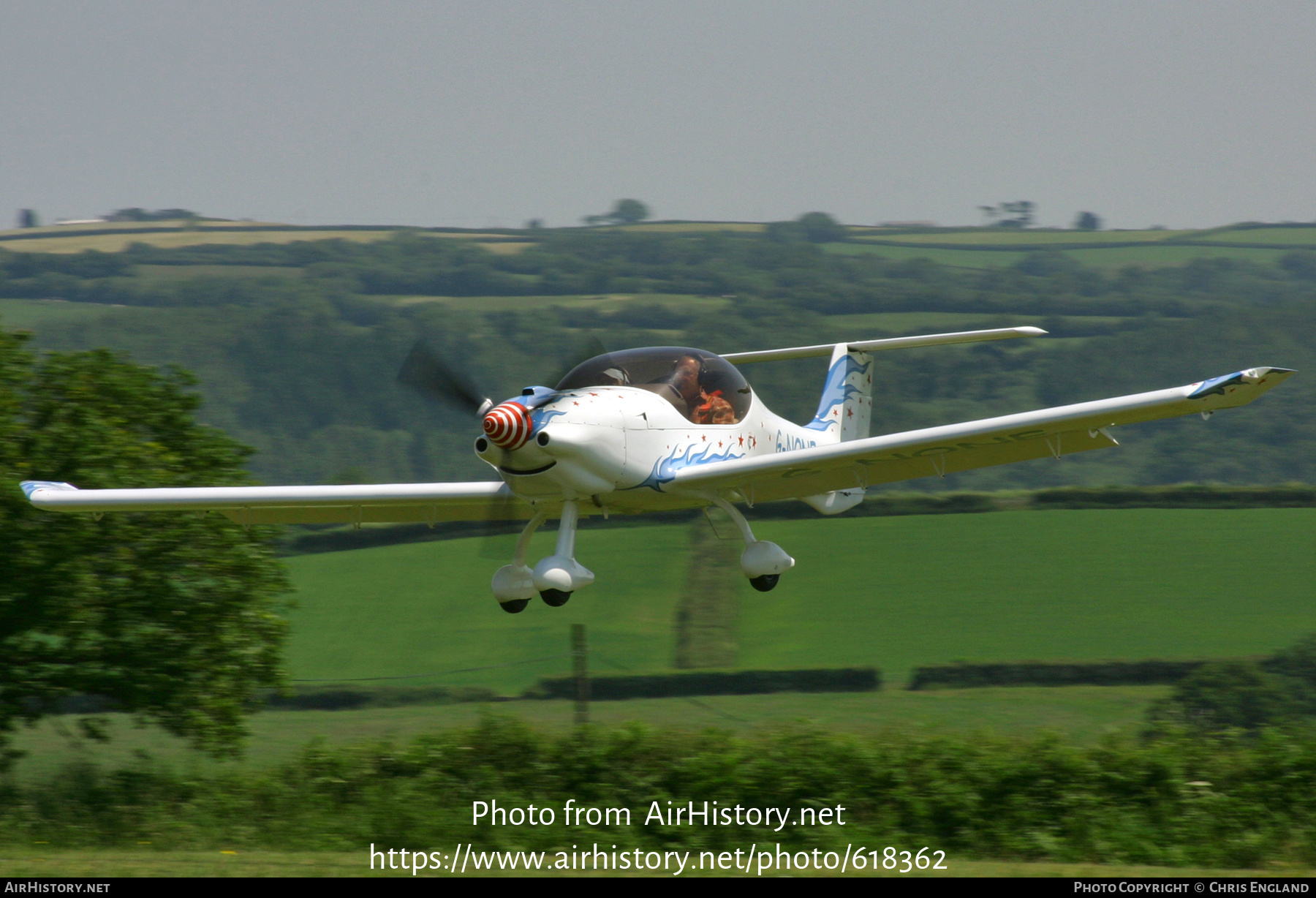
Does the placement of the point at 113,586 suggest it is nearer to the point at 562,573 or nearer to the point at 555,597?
the point at 555,597

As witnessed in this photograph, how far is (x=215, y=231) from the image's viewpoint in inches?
5448

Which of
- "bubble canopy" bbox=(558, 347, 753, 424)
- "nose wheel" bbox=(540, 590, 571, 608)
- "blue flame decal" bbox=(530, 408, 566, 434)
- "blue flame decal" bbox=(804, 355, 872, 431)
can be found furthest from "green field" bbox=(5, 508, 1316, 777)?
"blue flame decal" bbox=(530, 408, 566, 434)

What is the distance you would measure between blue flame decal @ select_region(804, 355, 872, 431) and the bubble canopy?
3805 mm

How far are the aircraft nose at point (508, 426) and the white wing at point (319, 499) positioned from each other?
127cm

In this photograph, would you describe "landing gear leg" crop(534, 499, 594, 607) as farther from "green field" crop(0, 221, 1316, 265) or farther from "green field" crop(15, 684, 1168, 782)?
"green field" crop(0, 221, 1316, 265)

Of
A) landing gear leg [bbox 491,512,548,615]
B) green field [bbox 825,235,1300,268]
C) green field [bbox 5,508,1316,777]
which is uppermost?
green field [bbox 825,235,1300,268]

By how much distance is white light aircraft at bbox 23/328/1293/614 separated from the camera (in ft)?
37.0

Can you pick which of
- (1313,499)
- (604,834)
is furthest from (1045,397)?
(604,834)

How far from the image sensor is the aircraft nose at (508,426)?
36.6 feet

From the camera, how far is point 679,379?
12.6 meters

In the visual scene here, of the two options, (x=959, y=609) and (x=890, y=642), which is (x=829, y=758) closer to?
(x=890, y=642)

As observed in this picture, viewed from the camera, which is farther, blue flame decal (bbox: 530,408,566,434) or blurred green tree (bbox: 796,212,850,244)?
blurred green tree (bbox: 796,212,850,244)

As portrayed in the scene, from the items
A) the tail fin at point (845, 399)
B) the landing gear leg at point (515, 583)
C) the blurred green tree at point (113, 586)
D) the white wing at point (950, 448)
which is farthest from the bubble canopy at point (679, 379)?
the blurred green tree at point (113, 586)
